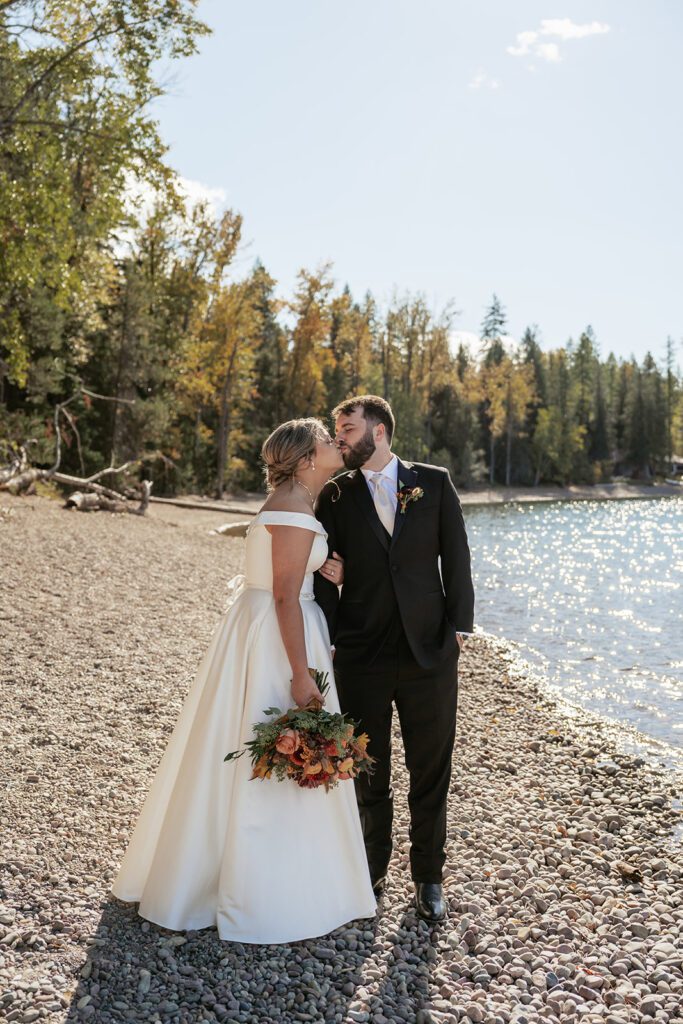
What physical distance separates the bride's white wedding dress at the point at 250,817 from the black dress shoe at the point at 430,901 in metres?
0.44

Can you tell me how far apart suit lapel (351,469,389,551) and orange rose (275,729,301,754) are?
41.0 inches

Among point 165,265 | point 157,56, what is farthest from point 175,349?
point 157,56

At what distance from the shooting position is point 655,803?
614cm

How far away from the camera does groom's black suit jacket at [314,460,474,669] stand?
12.6 ft

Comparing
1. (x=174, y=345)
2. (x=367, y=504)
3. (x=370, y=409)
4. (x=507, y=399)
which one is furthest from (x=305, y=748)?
(x=507, y=399)

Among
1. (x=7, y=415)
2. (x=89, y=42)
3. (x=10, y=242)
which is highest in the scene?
(x=89, y=42)

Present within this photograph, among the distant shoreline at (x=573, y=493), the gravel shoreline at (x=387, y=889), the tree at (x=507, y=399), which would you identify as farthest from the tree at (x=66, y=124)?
the tree at (x=507, y=399)

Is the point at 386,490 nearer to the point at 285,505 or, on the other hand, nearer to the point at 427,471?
the point at 427,471

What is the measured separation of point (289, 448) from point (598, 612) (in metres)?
13.1

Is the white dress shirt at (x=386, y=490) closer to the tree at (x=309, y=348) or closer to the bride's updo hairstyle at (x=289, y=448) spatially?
the bride's updo hairstyle at (x=289, y=448)

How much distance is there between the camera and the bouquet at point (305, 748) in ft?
10.7

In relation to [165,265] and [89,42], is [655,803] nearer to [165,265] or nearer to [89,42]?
[89,42]

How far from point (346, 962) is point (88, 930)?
1160mm

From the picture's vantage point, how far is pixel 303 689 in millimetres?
3447
